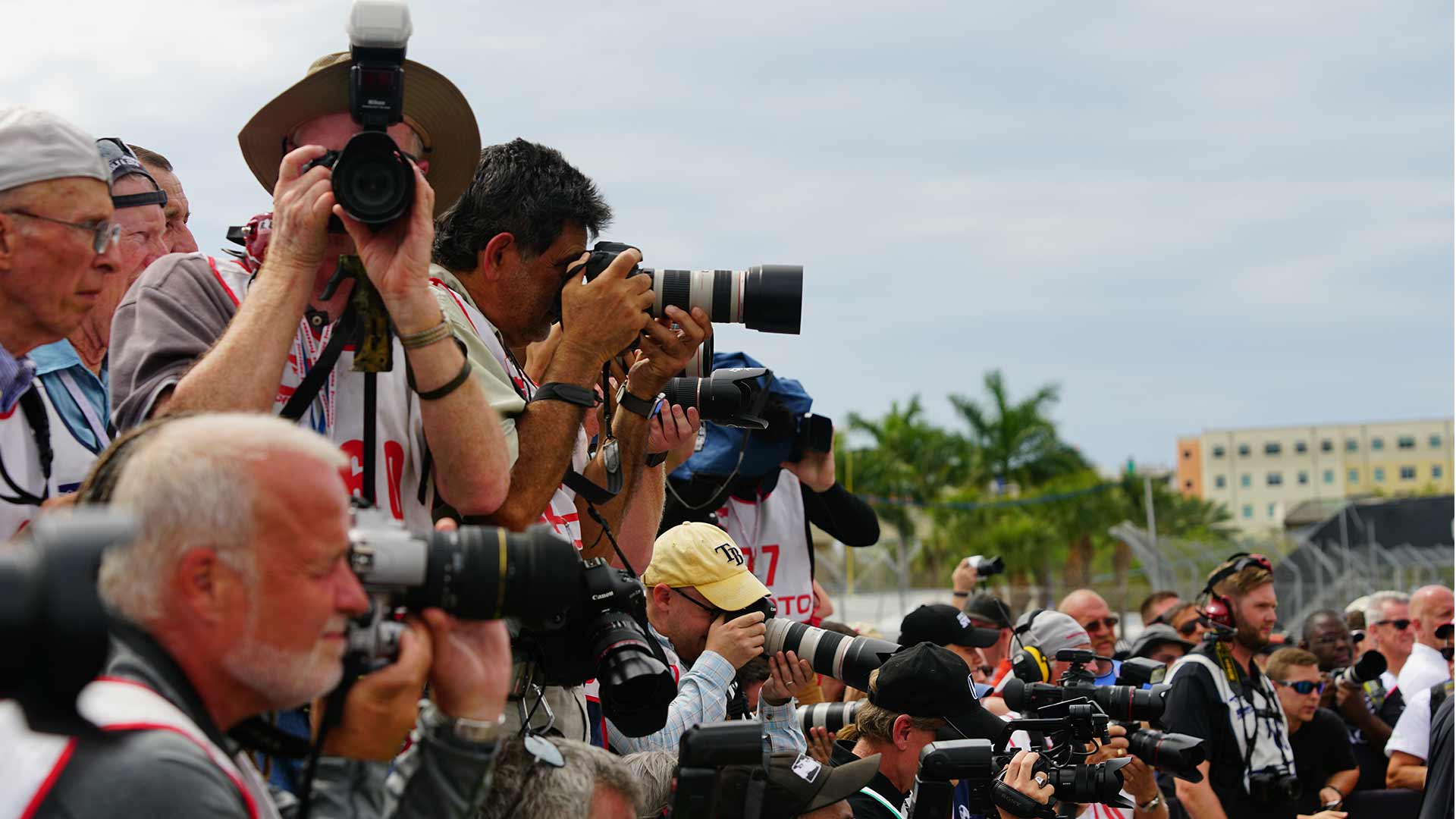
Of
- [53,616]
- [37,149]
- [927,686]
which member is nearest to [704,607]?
[927,686]

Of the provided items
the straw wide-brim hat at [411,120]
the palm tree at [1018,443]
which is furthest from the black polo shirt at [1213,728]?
the palm tree at [1018,443]

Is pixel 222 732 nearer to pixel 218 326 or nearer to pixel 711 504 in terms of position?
pixel 218 326

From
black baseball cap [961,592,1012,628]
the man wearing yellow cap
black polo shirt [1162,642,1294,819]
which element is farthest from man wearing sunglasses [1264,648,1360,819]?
the man wearing yellow cap

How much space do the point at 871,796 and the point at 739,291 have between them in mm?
1759

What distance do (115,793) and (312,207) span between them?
4.33ft

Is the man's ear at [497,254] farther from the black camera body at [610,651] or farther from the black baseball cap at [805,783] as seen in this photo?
the black baseball cap at [805,783]

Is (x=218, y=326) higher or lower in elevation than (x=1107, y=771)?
higher

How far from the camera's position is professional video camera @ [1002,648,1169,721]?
554cm

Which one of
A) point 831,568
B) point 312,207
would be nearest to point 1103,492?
point 831,568

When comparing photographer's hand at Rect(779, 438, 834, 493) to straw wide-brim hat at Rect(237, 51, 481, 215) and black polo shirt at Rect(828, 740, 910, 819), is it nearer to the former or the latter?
black polo shirt at Rect(828, 740, 910, 819)

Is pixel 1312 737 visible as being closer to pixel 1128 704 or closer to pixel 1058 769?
pixel 1128 704

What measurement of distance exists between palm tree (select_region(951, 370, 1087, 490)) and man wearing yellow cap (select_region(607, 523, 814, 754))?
4622cm

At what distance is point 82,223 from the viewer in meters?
2.82

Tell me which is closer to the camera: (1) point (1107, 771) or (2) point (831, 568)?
(1) point (1107, 771)
